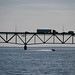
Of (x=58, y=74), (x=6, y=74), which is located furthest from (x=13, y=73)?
(x=58, y=74)

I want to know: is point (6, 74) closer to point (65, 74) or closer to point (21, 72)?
point (21, 72)

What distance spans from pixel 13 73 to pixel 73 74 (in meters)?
13.4

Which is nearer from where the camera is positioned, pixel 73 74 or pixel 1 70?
pixel 73 74

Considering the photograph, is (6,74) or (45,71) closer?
(6,74)

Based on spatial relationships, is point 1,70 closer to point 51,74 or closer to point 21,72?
point 21,72

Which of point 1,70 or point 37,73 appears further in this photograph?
point 1,70

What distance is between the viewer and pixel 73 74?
10119 cm

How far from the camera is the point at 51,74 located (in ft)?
331

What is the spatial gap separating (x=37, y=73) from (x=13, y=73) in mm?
5532

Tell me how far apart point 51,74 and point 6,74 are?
9829 millimetres

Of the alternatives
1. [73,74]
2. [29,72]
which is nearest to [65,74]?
[73,74]

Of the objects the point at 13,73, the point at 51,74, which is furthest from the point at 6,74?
the point at 51,74

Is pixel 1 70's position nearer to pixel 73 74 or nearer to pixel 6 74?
pixel 6 74

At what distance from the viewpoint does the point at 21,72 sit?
10550 centimetres
